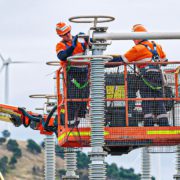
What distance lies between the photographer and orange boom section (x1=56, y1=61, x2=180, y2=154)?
1096 inches

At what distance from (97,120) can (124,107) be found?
3712 millimetres

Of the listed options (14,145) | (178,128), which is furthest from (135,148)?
(14,145)

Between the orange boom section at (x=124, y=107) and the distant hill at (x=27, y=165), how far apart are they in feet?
350

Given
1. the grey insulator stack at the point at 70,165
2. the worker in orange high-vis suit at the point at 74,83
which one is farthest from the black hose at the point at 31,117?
the worker in orange high-vis suit at the point at 74,83

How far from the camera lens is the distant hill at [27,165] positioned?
13800cm

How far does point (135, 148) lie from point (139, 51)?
2188mm

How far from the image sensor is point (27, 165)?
145 metres

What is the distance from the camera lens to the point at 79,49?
28.7 metres

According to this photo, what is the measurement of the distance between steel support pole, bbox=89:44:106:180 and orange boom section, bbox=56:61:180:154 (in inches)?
112

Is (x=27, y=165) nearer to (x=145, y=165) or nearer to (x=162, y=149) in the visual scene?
(x=145, y=165)

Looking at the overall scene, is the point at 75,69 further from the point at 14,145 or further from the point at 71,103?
the point at 14,145

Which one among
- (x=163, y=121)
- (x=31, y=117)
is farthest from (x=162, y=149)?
(x=31, y=117)

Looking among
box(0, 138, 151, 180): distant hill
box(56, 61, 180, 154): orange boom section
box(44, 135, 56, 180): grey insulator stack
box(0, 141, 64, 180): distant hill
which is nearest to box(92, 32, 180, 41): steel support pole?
box(56, 61, 180, 154): orange boom section

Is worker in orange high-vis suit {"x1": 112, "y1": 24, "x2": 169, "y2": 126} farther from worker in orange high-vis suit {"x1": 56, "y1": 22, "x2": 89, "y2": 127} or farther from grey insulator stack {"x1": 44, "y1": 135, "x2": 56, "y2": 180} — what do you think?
grey insulator stack {"x1": 44, "y1": 135, "x2": 56, "y2": 180}
